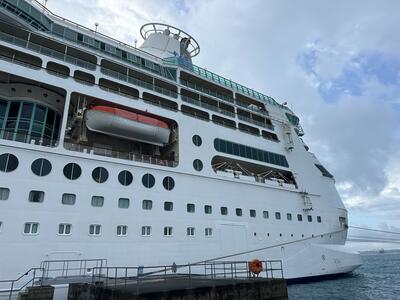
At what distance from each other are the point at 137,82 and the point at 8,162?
916 centimetres

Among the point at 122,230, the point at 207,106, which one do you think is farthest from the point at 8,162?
the point at 207,106

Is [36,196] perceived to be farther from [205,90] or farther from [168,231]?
[205,90]

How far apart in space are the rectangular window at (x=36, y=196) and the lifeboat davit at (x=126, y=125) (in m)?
4.51

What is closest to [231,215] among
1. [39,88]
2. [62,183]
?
[62,183]

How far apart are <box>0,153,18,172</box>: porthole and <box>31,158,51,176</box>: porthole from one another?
74 centimetres

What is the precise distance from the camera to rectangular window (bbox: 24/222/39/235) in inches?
497

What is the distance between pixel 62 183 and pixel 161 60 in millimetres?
13242

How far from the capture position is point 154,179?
55.7 ft

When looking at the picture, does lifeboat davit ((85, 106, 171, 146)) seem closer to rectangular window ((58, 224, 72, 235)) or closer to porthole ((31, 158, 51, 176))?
porthole ((31, 158, 51, 176))

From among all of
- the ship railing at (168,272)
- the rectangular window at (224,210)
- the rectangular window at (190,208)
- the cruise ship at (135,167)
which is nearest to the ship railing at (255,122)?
the cruise ship at (135,167)

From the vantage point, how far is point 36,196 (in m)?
13.3

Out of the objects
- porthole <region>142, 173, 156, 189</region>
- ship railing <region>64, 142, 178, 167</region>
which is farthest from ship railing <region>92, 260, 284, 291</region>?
ship railing <region>64, 142, 178, 167</region>

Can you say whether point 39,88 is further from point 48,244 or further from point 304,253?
point 304,253

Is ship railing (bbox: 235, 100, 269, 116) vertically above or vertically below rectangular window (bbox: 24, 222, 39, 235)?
above
